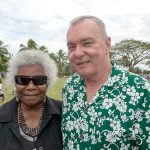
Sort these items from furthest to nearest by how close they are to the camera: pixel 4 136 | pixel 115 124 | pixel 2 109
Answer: pixel 2 109 < pixel 4 136 < pixel 115 124

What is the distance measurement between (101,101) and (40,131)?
40.0 inches

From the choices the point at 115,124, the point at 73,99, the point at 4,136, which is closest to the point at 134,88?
the point at 115,124

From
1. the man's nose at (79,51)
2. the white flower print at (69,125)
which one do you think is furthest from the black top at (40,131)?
the man's nose at (79,51)

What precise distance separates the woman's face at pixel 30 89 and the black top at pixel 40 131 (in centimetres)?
27

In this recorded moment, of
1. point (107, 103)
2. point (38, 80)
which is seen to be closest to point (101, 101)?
point (107, 103)

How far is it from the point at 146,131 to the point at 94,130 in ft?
1.86

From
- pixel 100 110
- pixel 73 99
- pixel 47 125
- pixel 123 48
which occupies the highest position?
pixel 123 48

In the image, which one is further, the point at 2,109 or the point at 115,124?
the point at 2,109

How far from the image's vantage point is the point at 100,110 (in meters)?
1.94

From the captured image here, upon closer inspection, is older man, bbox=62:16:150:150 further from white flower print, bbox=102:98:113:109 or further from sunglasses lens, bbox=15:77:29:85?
sunglasses lens, bbox=15:77:29:85

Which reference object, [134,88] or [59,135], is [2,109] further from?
[134,88]

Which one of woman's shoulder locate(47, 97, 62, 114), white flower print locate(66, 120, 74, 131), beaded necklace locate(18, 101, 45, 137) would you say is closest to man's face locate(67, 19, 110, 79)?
white flower print locate(66, 120, 74, 131)

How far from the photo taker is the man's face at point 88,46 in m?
2.00

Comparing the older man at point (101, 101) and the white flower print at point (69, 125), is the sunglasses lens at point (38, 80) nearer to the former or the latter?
the older man at point (101, 101)
